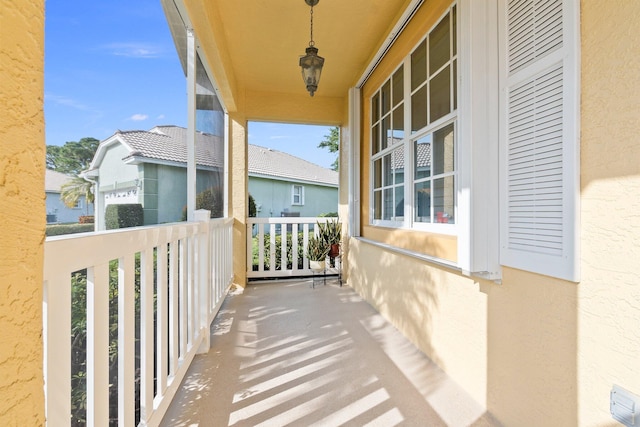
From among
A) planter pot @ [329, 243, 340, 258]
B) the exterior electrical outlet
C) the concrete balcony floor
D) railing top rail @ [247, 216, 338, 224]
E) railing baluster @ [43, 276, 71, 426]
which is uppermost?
railing top rail @ [247, 216, 338, 224]

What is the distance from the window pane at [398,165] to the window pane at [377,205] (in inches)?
22.3

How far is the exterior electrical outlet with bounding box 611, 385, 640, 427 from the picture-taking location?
109 centimetres

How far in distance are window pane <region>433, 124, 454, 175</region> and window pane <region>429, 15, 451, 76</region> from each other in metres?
0.52

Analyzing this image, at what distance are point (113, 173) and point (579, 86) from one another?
6.06 ft

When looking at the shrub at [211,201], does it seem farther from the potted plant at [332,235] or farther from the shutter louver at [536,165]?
the shutter louver at [536,165]

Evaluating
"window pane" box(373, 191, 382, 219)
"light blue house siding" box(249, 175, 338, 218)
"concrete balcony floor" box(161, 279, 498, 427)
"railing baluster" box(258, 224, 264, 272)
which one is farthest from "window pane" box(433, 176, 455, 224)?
"light blue house siding" box(249, 175, 338, 218)

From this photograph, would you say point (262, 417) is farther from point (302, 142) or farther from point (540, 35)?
point (302, 142)

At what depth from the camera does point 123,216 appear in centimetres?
134

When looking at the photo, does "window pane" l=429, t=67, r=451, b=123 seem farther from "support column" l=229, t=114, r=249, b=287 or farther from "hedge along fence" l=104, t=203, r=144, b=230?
"support column" l=229, t=114, r=249, b=287

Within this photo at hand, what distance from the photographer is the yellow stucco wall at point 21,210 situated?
0.54 m

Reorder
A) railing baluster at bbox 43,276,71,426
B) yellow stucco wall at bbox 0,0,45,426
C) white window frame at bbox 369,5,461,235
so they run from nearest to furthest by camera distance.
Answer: yellow stucco wall at bbox 0,0,45,426 → railing baluster at bbox 43,276,71,426 → white window frame at bbox 369,5,461,235

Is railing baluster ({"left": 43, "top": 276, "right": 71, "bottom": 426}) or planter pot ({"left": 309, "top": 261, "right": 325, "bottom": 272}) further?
planter pot ({"left": 309, "top": 261, "right": 325, "bottom": 272})

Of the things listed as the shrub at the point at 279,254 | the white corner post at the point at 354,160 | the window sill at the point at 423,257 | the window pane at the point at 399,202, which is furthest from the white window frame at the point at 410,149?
the shrub at the point at 279,254

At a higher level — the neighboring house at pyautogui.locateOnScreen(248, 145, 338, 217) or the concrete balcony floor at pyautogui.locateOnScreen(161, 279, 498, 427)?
the neighboring house at pyautogui.locateOnScreen(248, 145, 338, 217)
